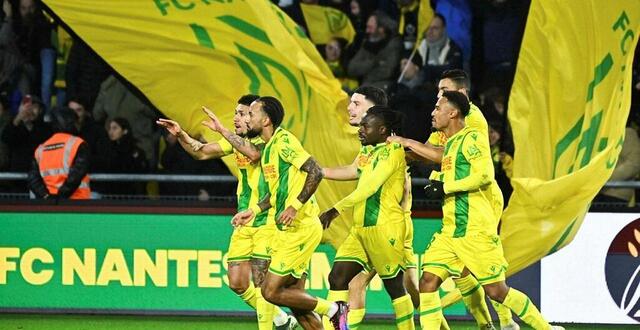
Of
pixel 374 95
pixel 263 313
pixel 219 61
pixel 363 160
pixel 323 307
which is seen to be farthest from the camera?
pixel 219 61

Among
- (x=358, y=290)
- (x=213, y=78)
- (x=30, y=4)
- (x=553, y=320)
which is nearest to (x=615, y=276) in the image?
(x=553, y=320)

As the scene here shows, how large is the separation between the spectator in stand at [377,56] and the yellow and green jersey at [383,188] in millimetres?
3865

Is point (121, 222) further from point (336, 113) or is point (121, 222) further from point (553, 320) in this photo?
point (553, 320)

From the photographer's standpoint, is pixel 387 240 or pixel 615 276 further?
pixel 615 276

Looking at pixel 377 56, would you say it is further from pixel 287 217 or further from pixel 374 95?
pixel 287 217

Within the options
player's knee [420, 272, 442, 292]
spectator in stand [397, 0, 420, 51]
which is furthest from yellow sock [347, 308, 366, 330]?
spectator in stand [397, 0, 420, 51]

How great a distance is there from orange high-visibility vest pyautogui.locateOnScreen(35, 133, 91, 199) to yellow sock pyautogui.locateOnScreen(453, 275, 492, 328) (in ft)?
14.4

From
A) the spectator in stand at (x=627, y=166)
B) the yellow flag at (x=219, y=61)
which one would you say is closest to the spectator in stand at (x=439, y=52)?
the yellow flag at (x=219, y=61)

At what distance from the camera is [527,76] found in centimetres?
1231

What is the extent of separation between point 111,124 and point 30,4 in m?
2.37

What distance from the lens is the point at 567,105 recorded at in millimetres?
12273

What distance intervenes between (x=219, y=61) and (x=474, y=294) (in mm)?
3496

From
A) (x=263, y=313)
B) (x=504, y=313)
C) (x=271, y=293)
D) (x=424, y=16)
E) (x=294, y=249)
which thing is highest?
(x=424, y=16)

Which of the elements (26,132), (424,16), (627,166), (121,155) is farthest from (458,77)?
(26,132)
